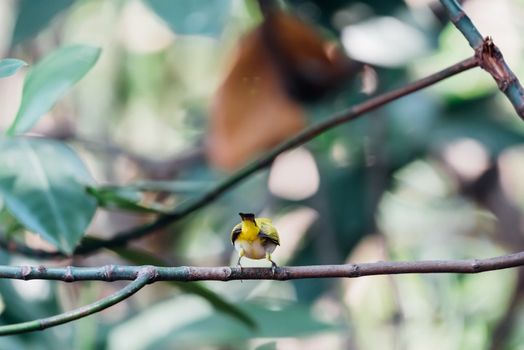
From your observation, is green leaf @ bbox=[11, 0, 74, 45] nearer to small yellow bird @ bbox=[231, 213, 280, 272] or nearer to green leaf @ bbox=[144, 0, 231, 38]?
green leaf @ bbox=[144, 0, 231, 38]

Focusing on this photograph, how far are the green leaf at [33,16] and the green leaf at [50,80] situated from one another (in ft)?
1.86

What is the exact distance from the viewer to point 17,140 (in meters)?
0.81

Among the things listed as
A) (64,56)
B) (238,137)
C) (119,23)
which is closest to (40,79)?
(64,56)

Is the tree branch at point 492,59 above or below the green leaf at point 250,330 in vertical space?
above

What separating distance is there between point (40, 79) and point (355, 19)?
2.60 feet

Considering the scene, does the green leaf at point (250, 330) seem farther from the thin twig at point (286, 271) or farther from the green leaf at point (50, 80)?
the thin twig at point (286, 271)

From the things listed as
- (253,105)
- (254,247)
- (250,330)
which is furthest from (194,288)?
(253,105)

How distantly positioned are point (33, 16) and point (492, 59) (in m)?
0.83

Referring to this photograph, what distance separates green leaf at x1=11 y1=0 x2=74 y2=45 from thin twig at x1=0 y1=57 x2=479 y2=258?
1.60 feet

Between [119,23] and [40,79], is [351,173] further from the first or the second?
[40,79]

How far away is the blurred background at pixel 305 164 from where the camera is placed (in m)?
1.27

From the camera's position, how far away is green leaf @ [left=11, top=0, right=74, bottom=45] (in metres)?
1.26

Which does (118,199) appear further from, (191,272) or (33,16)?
(33,16)

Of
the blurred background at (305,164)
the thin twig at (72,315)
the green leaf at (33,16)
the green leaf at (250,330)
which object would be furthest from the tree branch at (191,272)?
the green leaf at (33,16)
